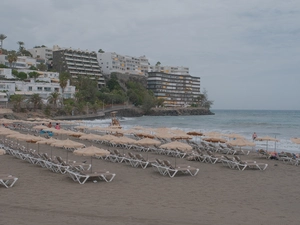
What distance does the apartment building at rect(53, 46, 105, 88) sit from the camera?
120250 mm

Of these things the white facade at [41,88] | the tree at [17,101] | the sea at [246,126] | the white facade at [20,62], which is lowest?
the sea at [246,126]

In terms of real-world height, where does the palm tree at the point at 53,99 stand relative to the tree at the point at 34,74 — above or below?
below

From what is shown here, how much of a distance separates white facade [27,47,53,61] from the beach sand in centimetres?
11871

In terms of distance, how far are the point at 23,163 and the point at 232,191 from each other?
924 cm

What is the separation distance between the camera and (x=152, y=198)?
9.91 m

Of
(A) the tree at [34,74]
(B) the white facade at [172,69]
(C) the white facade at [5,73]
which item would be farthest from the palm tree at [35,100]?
(B) the white facade at [172,69]

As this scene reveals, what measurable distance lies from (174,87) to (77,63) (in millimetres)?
44171

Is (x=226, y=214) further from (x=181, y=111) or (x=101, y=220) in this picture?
(x=181, y=111)

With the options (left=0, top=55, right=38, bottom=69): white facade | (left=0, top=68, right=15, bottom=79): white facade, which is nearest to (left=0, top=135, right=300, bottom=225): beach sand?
(left=0, top=68, right=15, bottom=79): white facade

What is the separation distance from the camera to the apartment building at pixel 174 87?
144m

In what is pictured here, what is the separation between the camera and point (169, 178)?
1294 cm

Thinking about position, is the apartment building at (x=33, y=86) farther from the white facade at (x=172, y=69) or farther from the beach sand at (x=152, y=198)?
the white facade at (x=172, y=69)

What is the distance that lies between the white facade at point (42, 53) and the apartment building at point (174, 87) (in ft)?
127

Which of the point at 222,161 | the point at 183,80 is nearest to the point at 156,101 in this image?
the point at 183,80
